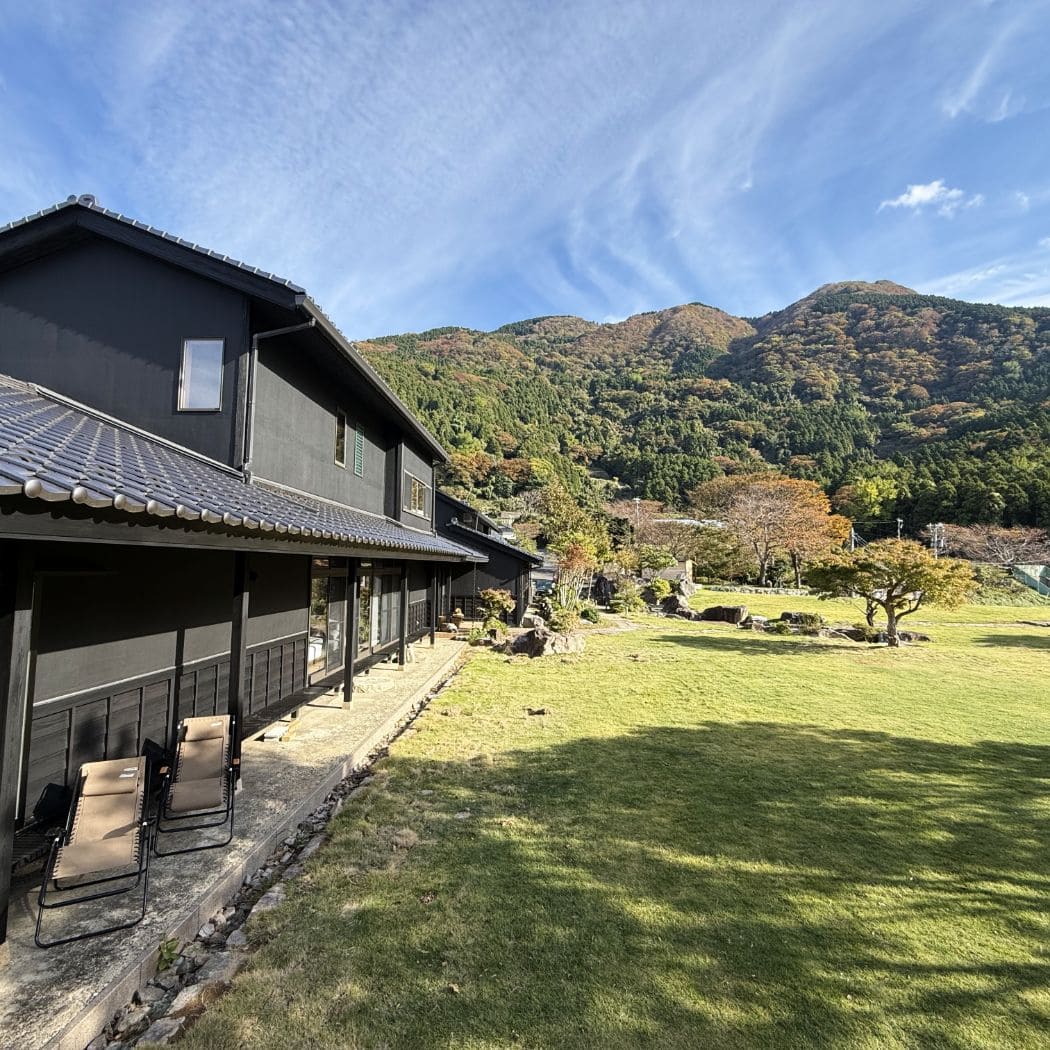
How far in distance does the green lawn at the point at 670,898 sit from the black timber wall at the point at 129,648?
1888mm

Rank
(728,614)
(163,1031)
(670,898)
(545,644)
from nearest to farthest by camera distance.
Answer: (163,1031)
(670,898)
(545,644)
(728,614)

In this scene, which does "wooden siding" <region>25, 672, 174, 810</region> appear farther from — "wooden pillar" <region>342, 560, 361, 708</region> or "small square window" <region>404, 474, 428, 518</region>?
"small square window" <region>404, 474, 428, 518</region>

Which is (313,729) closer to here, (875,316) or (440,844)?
(440,844)

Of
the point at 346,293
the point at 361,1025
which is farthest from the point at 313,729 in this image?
the point at 346,293

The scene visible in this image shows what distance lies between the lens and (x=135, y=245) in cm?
600

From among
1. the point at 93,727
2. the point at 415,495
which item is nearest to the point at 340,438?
the point at 415,495

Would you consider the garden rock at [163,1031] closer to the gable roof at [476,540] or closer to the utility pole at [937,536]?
the gable roof at [476,540]

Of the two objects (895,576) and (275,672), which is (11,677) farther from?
(895,576)

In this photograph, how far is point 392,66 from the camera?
9.45 m

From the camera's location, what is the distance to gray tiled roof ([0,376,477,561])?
2.25 metres

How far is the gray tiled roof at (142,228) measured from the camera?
223 inches

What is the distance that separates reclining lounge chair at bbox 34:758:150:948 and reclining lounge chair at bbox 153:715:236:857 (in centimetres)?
41

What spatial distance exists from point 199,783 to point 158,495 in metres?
2.46

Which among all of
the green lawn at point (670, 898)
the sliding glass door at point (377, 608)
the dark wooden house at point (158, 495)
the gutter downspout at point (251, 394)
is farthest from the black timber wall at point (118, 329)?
the green lawn at point (670, 898)
